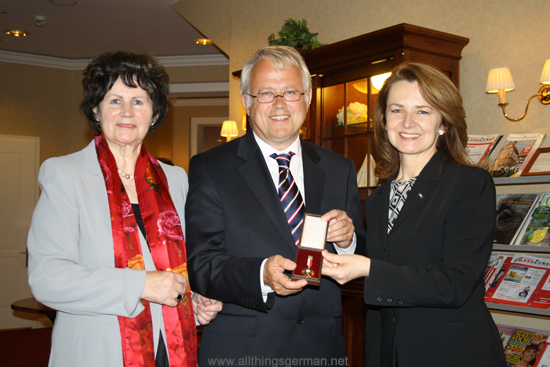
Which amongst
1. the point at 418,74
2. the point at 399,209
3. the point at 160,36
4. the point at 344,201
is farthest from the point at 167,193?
the point at 160,36

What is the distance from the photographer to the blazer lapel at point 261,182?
1.82 m

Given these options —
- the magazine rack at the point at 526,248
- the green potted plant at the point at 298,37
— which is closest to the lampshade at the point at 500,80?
the magazine rack at the point at 526,248

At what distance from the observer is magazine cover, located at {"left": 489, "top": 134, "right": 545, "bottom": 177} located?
3.10m

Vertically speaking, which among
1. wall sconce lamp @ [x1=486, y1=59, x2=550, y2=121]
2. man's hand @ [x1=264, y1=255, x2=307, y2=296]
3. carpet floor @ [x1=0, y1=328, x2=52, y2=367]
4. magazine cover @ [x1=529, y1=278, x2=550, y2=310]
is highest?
wall sconce lamp @ [x1=486, y1=59, x2=550, y2=121]

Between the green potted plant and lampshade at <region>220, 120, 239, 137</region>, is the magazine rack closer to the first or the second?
the green potted plant

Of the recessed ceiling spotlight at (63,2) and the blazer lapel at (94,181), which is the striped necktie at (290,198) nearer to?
the blazer lapel at (94,181)

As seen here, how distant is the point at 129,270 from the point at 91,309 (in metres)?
0.17

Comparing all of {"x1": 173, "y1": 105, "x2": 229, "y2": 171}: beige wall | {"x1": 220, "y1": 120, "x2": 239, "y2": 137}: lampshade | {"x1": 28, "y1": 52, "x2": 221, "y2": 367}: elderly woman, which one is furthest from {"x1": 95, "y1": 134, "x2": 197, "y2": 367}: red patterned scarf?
{"x1": 173, "y1": 105, "x2": 229, "y2": 171}: beige wall

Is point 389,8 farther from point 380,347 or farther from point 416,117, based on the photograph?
point 380,347

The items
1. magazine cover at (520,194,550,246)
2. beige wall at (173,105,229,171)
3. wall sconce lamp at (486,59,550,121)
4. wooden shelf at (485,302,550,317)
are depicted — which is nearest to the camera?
wooden shelf at (485,302,550,317)

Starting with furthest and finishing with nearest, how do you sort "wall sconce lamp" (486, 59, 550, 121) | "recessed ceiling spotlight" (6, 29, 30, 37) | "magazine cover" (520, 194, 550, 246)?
"recessed ceiling spotlight" (6, 29, 30, 37) → "wall sconce lamp" (486, 59, 550, 121) → "magazine cover" (520, 194, 550, 246)

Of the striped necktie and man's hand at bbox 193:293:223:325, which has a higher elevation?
the striped necktie

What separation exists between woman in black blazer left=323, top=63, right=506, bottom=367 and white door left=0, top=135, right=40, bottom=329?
6927mm

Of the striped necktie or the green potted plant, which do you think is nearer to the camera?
the striped necktie
